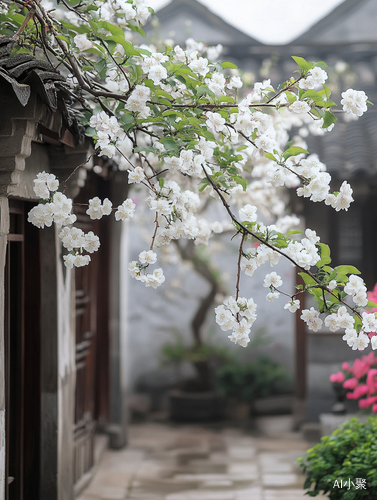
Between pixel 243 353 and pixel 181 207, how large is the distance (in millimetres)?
6407

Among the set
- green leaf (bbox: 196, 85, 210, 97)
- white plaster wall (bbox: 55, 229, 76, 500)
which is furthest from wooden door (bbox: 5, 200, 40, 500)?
green leaf (bbox: 196, 85, 210, 97)

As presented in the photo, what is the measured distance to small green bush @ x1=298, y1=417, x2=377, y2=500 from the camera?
324 cm

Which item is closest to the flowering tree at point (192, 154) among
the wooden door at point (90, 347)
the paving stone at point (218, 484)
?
the wooden door at point (90, 347)

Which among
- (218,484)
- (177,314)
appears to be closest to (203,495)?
(218,484)

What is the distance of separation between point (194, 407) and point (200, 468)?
2.11m

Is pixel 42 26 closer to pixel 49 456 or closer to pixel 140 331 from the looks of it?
pixel 49 456

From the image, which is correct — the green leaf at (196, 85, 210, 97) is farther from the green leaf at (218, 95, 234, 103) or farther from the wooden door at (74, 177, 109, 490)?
the wooden door at (74, 177, 109, 490)

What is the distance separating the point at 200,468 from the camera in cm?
552

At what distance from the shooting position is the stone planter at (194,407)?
7.60 meters

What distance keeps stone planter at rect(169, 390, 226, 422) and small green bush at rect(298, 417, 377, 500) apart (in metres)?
3.86

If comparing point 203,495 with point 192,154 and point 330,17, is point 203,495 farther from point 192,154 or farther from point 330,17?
point 330,17

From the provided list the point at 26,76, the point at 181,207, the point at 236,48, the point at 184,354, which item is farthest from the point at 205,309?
the point at 26,76

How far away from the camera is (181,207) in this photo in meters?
2.58

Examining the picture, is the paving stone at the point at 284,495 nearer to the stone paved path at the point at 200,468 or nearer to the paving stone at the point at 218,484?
the stone paved path at the point at 200,468
